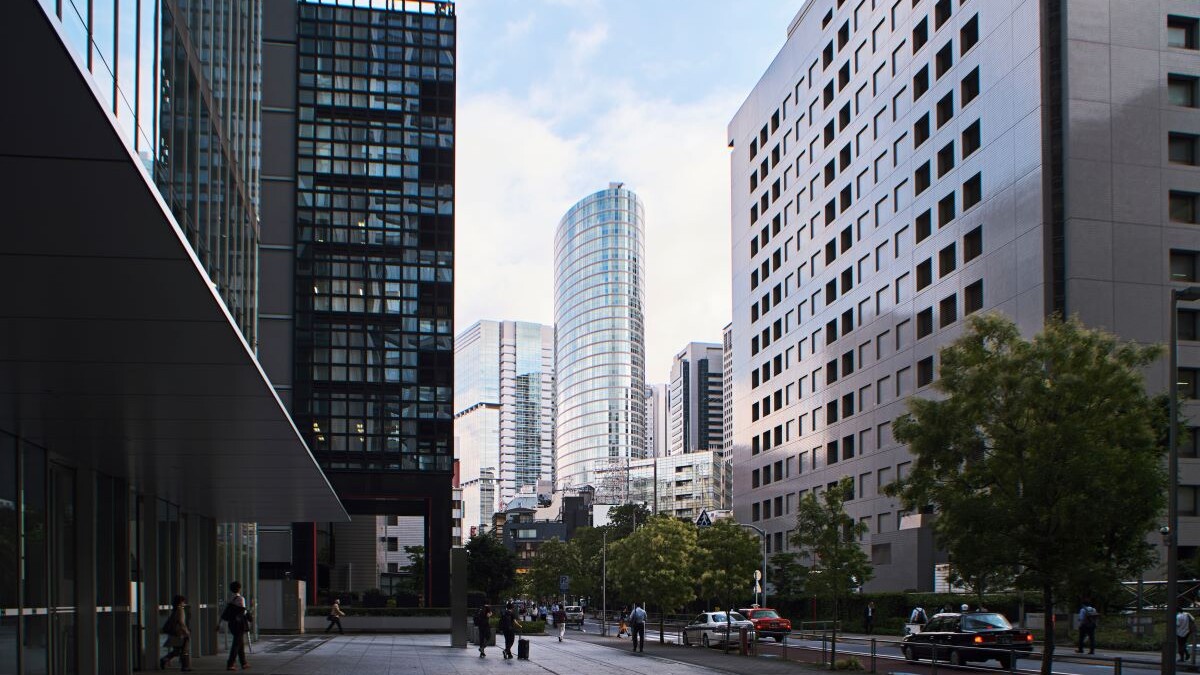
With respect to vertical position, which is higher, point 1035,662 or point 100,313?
point 100,313

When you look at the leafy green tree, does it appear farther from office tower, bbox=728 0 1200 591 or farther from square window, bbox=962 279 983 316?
square window, bbox=962 279 983 316

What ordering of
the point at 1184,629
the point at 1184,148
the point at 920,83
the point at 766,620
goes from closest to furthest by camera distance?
the point at 1184,629
the point at 766,620
the point at 1184,148
the point at 920,83

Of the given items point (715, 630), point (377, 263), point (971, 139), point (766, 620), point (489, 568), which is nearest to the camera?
point (715, 630)

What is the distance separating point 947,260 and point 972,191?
3898 millimetres

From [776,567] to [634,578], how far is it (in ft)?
84.7

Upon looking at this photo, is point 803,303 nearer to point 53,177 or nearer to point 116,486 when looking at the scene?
point 116,486

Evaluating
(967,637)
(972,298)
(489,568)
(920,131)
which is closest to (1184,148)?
(972,298)

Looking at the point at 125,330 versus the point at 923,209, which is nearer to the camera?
the point at 125,330

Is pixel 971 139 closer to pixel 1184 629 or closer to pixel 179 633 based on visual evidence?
pixel 1184 629

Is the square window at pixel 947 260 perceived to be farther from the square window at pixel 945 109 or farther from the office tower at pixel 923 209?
the square window at pixel 945 109

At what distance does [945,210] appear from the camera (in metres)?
61.2

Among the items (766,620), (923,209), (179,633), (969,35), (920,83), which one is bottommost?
(766,620)

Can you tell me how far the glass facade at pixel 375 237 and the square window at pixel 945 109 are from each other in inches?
1136

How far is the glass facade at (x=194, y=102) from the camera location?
10039 mm
